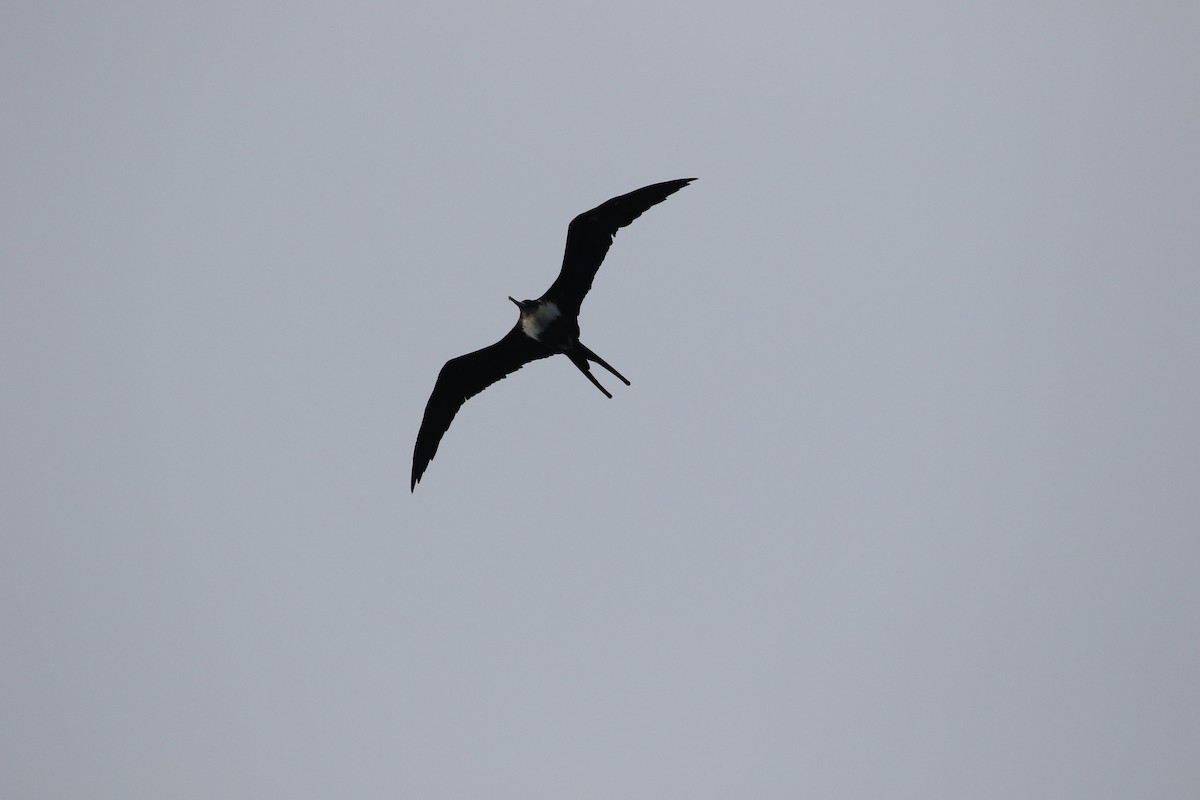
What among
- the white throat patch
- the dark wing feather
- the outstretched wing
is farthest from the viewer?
the dark wing feather

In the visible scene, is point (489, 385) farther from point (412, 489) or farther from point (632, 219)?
point (632, 219)

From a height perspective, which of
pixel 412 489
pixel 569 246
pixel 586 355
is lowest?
pixel 412 489

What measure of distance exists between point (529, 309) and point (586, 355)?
3.10ft

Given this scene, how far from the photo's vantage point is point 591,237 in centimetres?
1225

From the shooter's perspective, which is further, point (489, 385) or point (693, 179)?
point (489, 385)

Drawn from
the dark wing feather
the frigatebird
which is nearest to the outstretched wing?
the frigatebird

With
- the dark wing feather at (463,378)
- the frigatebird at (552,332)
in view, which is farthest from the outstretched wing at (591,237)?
the dark wing feather at (463,378)

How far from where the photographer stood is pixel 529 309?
12.7 m

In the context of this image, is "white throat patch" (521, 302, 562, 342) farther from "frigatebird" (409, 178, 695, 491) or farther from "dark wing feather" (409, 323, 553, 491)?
"dark wing feather" (409, 323, 553, 491)

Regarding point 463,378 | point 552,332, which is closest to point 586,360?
point 552,332

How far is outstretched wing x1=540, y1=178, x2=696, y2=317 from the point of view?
11969 mm

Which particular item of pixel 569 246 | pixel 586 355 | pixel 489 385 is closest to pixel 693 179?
pixel 569 246

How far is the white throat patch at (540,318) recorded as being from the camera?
502 inches

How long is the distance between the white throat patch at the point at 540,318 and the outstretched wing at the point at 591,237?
0.09m
